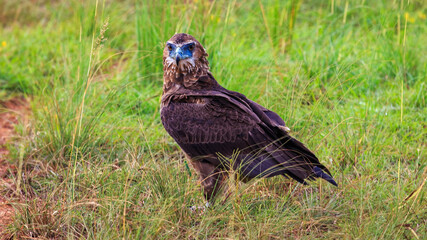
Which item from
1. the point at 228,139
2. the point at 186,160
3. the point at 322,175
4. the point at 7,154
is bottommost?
the point at 7,154

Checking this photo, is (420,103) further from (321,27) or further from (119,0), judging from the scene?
(119,0)

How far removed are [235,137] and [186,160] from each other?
0.72m

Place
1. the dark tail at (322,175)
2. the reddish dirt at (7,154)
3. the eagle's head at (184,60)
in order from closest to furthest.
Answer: the dark tail at (322,175)
the reddish dirt at (7,154)
the eagle's head at (184,60)

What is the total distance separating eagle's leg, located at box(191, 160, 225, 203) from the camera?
12.5 ft

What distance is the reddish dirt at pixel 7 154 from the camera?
3730mm

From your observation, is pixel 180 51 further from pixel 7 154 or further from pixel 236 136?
pixel 7 154

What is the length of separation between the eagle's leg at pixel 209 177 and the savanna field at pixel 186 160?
7 centimetres

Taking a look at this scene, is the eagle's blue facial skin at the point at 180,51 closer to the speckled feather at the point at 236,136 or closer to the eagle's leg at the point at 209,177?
the speckled feather at the point at 236,136

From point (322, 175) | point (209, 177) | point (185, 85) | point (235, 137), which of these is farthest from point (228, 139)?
point (322, 175)

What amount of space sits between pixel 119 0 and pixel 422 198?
561cm

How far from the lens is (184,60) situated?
12.8 feet

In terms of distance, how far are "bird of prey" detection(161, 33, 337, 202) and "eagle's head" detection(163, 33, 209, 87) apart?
1 centimetres

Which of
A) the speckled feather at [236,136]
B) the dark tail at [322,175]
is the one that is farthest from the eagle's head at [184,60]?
the dark tail at [322,175]

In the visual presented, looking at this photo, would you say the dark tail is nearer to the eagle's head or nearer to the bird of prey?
the bird of prey
